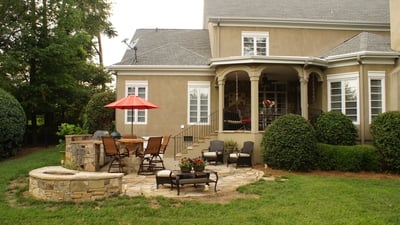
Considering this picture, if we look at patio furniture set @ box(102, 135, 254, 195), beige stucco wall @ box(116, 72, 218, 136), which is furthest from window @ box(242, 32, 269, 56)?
patio furniture set @ box(102, 135, 254, 195)

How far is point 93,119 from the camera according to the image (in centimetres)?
1688

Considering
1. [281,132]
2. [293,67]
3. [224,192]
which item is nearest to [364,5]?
[293,67]

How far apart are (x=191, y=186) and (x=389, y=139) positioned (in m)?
7.01

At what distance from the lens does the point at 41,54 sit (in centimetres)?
1695

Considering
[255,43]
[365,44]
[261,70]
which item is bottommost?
[261,70]

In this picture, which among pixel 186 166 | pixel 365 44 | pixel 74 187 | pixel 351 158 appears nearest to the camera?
pixel 74 187

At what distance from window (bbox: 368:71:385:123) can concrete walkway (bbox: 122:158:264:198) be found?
562 cm

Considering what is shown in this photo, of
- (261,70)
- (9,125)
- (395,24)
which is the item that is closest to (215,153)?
(261,70)

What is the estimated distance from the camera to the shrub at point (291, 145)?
1088 cm

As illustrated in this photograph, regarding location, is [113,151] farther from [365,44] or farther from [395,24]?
[365,44]

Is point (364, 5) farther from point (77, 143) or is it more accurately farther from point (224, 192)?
point (77, 143)

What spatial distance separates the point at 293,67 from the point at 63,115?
49.8 feet

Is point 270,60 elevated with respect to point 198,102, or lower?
elevated

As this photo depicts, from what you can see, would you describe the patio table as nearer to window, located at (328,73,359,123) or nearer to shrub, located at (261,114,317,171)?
shrub, located at (261,114,317,171)
